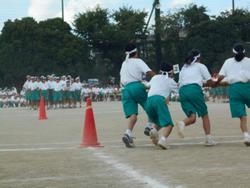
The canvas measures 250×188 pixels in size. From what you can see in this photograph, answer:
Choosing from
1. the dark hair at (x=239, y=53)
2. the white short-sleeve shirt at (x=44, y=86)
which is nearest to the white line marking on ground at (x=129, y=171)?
the dark hair at (x=239, y=53)

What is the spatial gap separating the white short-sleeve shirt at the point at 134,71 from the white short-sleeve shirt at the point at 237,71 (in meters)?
1.56

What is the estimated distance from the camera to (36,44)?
69.7m

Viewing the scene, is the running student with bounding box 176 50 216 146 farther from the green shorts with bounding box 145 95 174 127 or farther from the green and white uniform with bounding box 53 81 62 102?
the green and white uniform with bounding box 53 81 62 102

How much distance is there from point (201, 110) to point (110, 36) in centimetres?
6081

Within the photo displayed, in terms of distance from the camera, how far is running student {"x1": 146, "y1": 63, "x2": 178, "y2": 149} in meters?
12.2

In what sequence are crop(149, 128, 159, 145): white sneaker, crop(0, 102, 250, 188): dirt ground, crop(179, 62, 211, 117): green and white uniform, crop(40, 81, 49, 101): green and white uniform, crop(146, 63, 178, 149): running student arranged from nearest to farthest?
crop(0, 102, 250, 188): dirt ground < crop(146, 63, 178, 149): running student < crop(149, 128, 159, 145): white sneaker < crop(179, 62, 211, 117): green and white uniform < crop(40, 81, 49, 101): green and white uniform

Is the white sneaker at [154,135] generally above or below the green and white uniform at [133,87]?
below

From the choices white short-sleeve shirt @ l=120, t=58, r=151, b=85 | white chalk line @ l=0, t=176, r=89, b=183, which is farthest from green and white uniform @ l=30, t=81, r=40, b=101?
white chalk line @ l=0, t=176, r=89, b=183

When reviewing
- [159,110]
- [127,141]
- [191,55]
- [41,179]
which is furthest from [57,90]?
[41,179]

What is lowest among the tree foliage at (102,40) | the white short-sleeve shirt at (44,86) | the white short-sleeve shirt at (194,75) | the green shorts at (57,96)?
the green shorts at (57,96)

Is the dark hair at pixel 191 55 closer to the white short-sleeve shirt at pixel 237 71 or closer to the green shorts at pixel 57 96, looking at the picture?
the white short-sleeve shirt at pixel 237 71

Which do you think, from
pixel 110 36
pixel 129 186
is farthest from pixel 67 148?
pixel 110 36

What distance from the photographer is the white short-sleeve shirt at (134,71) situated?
42.9 feet

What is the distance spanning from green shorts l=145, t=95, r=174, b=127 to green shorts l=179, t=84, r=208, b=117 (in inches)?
18.4
